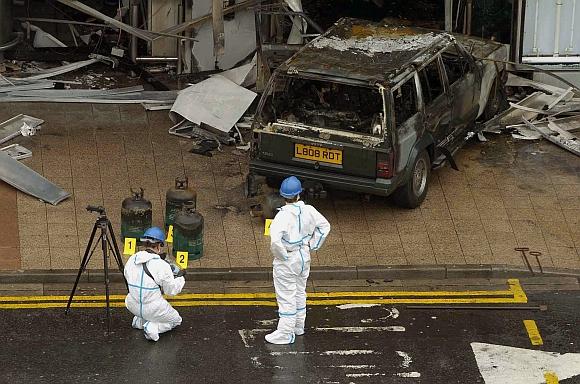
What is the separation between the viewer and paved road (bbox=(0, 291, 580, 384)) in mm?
11062

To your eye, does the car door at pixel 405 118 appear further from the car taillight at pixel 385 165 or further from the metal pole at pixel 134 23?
the metal pole at pixel 134 23

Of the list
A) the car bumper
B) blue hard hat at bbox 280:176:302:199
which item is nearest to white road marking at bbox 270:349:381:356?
blue hard hat at bbox 280:176:302:199

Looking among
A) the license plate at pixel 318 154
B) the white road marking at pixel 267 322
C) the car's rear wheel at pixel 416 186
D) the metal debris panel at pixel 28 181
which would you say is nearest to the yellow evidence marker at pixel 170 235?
the metal debris panel at pixel 28 181

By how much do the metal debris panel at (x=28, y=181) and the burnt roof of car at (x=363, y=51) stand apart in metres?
2.86

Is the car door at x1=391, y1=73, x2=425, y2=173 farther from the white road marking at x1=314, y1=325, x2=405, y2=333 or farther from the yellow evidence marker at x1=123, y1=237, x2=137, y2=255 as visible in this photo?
the yellow evidence marker at x1=123, y1=237, x2=137, y2=255

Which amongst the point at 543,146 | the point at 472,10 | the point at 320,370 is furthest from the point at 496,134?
the point at 320,370

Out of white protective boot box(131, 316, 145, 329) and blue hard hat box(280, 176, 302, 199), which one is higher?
blue hard hat box(280, 176, 302, 199)

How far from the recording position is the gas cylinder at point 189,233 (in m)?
13.1

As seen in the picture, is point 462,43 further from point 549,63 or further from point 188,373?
point 188,373

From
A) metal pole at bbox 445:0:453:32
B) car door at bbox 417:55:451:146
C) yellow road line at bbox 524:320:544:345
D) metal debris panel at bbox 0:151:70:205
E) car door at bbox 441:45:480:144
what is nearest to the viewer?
yellow road line at bbox 524:320:544:345

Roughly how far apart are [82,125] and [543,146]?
5.84 metres

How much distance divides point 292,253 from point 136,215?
238 centimetres

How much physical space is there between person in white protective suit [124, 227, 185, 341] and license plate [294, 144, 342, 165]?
9.51ft

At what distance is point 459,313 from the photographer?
1244cm
